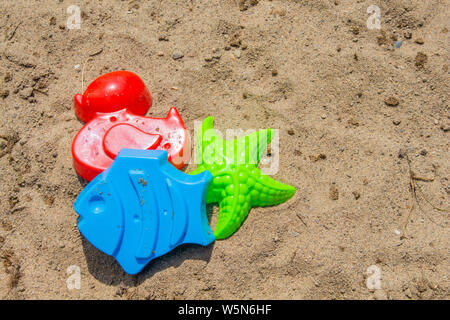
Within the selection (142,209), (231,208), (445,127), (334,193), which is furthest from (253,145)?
(445,127)

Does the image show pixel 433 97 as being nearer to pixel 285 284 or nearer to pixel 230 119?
pixel 230 119

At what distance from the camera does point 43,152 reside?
2221 millimetres

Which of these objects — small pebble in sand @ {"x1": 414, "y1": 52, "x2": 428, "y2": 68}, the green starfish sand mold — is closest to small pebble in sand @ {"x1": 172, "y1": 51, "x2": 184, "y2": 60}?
the green starfish sand mold

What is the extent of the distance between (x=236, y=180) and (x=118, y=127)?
27.5 inches

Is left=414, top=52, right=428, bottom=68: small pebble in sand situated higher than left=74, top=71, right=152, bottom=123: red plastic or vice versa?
left=414, top=52, right=428, bottom=68: small pebble in sand

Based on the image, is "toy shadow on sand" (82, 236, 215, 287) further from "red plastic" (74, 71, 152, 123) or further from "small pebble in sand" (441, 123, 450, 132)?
"small pebble in sand" (441, 123, 450, 132)

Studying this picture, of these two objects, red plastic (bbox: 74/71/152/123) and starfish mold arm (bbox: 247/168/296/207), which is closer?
starfish mold arm (bbox: 247/168/296/207)

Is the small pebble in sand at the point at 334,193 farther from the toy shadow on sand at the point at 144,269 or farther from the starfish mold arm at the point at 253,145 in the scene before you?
the toy shadow on sand at the point at 144,269

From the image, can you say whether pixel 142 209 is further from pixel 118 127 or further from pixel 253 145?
pixel 253 145

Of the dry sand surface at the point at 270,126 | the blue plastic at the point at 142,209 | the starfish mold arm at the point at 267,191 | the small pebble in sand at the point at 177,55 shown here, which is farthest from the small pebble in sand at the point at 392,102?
the small pebble in sand at the point at 177,55

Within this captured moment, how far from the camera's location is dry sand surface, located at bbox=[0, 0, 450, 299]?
1937mm

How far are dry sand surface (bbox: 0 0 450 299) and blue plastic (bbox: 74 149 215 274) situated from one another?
0.15 m

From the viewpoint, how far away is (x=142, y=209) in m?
1.89

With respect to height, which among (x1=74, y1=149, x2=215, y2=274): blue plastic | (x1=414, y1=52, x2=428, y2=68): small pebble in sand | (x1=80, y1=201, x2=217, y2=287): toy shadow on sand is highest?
(x1=414, y1=52, x2=428, y2=68): small pebble in sand
